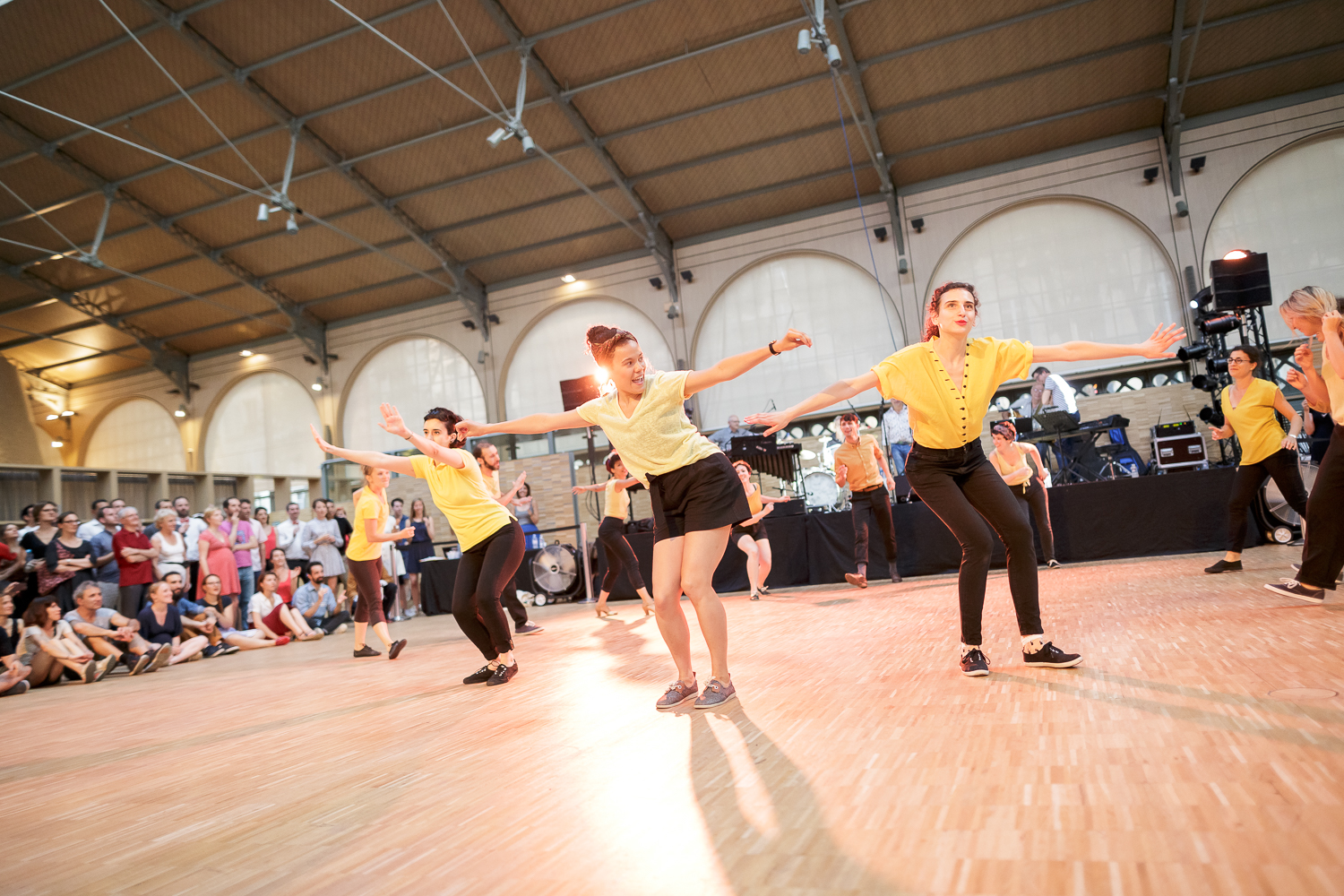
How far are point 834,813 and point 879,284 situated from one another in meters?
16.5

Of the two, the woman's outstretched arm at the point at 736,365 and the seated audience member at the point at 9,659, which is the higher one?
the woman's outstretched arm at the point at 736,365

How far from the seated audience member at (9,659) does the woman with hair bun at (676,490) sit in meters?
6.70

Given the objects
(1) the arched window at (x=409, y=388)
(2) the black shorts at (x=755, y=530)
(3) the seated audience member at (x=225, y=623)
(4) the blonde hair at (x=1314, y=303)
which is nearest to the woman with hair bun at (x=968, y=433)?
(4) the blonde hair at (x=1314, y=303)

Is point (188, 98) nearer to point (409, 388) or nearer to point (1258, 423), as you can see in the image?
point (409, 388)

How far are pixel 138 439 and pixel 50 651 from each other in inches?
782

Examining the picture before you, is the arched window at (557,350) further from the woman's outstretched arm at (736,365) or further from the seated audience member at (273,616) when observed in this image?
the woman's outstretched arm at (736,365)

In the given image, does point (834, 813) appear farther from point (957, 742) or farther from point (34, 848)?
point (34, 848)

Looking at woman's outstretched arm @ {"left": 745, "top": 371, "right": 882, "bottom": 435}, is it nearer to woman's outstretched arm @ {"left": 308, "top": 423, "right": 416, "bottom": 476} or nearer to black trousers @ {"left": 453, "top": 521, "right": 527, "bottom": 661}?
black trousers @ {"left": 453, "top": 521, "right": 527, "bottom": 661}

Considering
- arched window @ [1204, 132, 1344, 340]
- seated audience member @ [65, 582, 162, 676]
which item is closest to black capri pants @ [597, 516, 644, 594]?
seated audience member @ [65, 582, 162, 676]

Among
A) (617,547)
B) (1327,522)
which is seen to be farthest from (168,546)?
(1327,522)

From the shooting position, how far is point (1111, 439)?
12.9m

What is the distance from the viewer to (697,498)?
3.09 m

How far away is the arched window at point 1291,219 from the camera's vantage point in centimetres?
1466

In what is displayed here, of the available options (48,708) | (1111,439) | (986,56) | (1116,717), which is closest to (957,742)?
(1116,717)
